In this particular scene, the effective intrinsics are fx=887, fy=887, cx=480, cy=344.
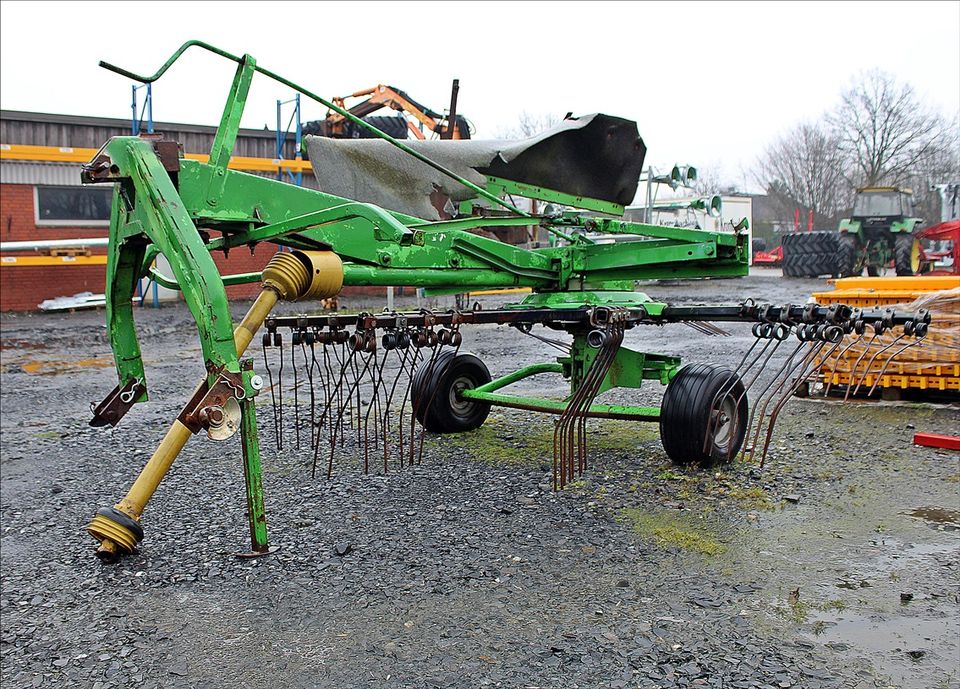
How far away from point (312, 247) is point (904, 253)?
23.1 m

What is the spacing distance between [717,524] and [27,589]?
340cm

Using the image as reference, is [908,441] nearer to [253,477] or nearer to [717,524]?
[717,524]

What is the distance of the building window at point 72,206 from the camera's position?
60.4ft

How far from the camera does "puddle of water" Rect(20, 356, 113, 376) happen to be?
10719 millimetres

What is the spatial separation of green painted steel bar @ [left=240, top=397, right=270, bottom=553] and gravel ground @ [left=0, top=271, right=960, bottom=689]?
12 cm

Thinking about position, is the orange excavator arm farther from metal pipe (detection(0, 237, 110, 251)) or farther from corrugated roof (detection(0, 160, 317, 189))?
metal pipe (detection(0, 237, 110, 251))

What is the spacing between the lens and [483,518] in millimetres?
4879

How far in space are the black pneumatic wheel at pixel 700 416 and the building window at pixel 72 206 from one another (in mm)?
15862

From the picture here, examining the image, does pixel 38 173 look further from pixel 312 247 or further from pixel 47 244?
pixel 312 247

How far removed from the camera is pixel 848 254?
24.4m

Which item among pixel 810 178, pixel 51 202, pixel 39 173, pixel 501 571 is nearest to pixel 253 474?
pixel 501 571

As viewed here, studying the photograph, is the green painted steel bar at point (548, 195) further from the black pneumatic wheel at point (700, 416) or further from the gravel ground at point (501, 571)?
the gravel ground at point (501, 571)

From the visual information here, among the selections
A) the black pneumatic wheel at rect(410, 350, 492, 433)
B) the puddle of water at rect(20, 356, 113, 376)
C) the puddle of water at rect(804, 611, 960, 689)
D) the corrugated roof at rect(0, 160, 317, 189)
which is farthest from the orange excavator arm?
the puddle of water at rect(804, 611, 960, 689)

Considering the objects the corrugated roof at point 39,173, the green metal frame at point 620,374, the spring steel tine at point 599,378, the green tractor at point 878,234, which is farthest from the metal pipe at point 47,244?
the green tractor at point 878,234
